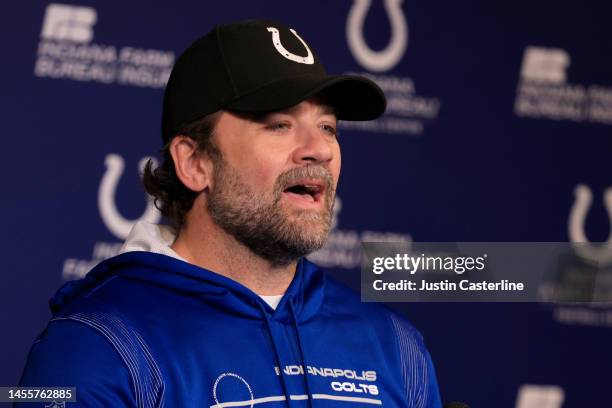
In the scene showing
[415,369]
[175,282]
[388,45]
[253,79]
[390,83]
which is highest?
[388,45]

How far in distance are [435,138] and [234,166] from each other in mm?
1384

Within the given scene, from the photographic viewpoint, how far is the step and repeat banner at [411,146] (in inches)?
108

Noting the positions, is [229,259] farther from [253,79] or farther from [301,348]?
[253,79]

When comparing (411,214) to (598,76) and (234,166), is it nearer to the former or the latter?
(598,76)

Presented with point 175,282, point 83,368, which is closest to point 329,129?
point 175,282

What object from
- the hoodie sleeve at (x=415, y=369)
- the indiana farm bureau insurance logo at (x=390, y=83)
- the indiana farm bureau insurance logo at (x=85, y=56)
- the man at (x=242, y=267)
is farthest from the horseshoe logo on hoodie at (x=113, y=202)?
the hoodie sleeve at (x=415, y=369)

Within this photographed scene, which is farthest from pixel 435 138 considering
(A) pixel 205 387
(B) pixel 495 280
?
(A) pixel 205 387

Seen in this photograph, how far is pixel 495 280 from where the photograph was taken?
7.75 ft

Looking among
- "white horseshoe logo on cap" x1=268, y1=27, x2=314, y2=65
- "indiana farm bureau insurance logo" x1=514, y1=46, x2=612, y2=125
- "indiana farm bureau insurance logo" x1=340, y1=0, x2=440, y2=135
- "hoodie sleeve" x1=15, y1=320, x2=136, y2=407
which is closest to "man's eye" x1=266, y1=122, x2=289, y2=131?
"white horseshoe logo on cap" x1=268, y1=27, x2=314, y2=65

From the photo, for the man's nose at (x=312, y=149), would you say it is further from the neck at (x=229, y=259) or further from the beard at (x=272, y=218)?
the neck at (x=229, y=259)

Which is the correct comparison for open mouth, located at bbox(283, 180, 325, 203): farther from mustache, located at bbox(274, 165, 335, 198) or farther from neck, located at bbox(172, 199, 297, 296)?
neck, located at bbox(172, 199, 297, 296)

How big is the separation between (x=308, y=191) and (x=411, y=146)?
132cm

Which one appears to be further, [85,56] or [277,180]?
[85,56]

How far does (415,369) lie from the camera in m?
1.90
